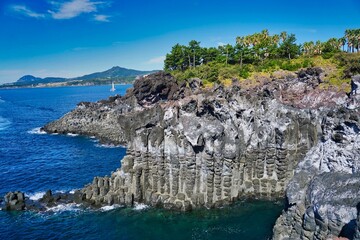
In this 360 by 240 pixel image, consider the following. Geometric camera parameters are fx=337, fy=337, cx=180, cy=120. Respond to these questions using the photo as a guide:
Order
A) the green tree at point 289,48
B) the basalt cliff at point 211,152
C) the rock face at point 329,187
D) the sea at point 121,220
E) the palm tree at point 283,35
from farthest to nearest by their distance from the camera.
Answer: the palm tree at point 283,35 < the green tree at point 289,48 < the basalt cliff at point 211,152 < the sea at point 121,220 < the rock face at point 329,187

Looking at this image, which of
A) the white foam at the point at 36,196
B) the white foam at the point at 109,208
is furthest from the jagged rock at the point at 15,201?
the white foam at the point at 109,208

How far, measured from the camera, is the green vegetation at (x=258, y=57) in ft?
292

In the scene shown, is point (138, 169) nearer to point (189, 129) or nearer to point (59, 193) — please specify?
point (189, 129)

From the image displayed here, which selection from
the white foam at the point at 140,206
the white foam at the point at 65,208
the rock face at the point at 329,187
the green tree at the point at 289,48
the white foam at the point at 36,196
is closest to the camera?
the rock face at the point at 329,187

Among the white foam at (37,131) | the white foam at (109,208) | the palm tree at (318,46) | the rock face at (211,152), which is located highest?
the palm tree at (318,46)

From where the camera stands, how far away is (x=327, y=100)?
57.1m

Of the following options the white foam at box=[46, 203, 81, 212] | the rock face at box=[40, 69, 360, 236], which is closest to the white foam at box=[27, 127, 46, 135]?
the white foam at box=[46, 203, 81, 212]

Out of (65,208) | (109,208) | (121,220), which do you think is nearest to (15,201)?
(65,208)

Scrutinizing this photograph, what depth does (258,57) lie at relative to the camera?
347 ft

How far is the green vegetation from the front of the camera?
88.9m

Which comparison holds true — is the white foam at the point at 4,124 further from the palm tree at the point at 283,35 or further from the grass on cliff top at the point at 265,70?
the palm tree at the point at 283,35

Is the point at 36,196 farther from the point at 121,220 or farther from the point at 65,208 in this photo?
the point at 121,220

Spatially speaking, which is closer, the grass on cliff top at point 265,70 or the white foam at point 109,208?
the white foam at point 109,208

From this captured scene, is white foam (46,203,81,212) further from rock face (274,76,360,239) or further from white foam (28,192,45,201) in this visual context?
rock face (274,76,360,239)
